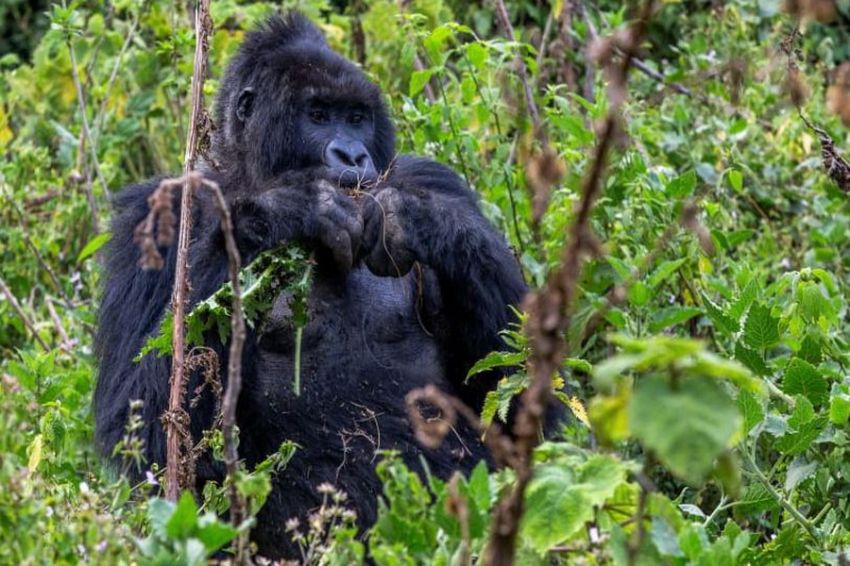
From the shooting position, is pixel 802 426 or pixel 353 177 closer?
pixel 802 426

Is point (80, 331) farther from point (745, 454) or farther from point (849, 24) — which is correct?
point (849, 24)

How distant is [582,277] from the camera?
4.31 metres

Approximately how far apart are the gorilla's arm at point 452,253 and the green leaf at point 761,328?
715 millimetres

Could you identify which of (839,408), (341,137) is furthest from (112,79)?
(839,408)

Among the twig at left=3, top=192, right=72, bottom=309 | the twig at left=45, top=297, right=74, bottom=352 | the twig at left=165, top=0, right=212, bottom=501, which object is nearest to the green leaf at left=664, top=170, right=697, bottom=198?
the twig at left=165, top=0, right=212, bottom=501

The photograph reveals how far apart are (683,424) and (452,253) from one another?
80.1 inches

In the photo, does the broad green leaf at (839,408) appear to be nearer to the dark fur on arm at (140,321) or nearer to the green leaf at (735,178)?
the dark fur on arm at (140,321)

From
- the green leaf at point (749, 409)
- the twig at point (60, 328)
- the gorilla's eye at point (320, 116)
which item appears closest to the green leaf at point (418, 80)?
the gorilla's eye at point (320, 116)

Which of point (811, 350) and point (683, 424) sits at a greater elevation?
point (683, 424)

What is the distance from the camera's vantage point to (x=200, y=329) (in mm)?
3322

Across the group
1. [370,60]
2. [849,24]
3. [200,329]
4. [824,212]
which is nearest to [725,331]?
[200,329]

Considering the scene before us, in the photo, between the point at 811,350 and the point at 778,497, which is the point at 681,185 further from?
the point at 778,497

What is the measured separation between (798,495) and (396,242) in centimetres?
111

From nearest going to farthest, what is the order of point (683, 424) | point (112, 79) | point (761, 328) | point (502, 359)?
point (683, 424)
point (502, 359)
point (761, 328)
point (112, 79)
